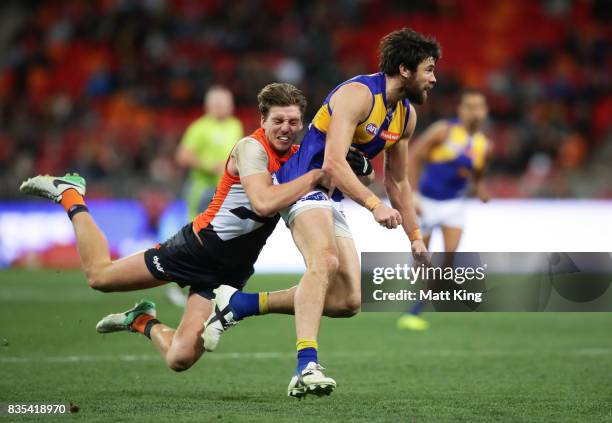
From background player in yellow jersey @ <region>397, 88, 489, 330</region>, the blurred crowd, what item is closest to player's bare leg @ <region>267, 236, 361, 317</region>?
background player in yellow jersey @ <region>397, 88, 489, 330</region>

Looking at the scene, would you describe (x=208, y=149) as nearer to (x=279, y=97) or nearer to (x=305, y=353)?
(x=279, y=97)

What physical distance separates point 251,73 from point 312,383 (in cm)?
1620

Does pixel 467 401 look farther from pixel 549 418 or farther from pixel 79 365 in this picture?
pixel 79 365

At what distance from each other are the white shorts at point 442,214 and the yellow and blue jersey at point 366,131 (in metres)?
4.48

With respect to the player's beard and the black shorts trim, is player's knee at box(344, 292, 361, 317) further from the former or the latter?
the player's beard

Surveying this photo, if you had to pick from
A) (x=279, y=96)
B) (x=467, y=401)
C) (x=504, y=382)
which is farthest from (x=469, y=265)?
(x=279, y=96)

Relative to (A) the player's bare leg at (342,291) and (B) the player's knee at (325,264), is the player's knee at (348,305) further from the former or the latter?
(B) the player's knee at (325,264)

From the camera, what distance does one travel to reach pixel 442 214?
10.8 meters

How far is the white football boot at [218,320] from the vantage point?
6.08 metres

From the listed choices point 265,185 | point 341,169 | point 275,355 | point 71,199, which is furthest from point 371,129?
point 275,355

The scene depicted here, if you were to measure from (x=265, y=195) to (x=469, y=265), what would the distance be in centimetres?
241

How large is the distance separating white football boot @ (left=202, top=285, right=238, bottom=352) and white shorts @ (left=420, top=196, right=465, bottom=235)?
4.87 meters

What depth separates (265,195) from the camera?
589 cm

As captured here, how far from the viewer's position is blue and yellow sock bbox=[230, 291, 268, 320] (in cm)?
609
